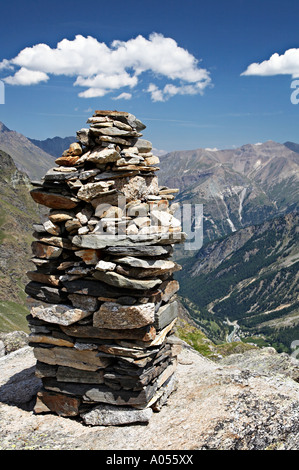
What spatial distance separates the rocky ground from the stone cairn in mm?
833

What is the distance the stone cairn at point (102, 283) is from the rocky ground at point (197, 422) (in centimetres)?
83

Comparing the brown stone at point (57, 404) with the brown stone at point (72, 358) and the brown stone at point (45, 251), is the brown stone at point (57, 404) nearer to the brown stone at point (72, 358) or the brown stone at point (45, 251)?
the brown stone at point (72, 358)

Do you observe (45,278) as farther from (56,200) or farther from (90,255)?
(56,200)

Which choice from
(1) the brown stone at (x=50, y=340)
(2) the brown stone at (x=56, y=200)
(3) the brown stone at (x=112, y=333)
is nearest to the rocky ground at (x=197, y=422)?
(1) the brown stone at (x=50, y=340)

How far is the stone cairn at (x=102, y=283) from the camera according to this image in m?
15.6

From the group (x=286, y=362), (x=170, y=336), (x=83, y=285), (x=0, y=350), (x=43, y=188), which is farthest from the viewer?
(x=0, y=350)

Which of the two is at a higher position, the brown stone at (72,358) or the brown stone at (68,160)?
the brown stone at (68,160)

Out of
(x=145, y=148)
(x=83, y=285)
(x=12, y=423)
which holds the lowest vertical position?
(x=12, y=423)

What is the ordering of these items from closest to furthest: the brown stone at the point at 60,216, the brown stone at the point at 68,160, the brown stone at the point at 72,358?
the brown stone at the point at 72,358, the brown stone at the point at 60,216, the brown stone at the point at 68,160

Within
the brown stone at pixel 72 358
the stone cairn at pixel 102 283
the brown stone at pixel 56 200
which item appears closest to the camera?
the stone cairn at pixel 102 283

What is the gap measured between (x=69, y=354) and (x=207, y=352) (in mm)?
20385
